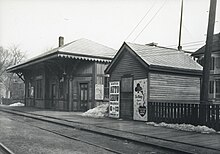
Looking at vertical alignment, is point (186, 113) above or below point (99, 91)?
below

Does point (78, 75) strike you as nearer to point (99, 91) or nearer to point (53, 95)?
point (99, 91)

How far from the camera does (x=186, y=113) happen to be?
13609 mm

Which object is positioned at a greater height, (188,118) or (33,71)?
(33,71)

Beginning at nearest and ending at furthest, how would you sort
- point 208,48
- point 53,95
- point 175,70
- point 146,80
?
point 208,48 < point 146,80 < point 175,70 < point 53,95

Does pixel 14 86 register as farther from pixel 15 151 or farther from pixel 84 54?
pixel 15 151

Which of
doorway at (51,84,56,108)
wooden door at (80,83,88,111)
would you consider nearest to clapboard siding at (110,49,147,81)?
wooden door at (80,83,88,111)

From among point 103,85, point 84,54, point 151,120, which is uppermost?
point 84,54

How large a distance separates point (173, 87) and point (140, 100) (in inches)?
90.5

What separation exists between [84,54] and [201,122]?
14.1 metres

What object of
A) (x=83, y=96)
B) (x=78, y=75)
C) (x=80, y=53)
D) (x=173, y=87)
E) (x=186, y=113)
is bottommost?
(x=186, y=113)

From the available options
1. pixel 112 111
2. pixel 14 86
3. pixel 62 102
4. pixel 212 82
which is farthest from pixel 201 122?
pixel 14 86

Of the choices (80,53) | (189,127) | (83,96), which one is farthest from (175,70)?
(83,96)

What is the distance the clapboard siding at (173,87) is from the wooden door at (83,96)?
10.1 metres

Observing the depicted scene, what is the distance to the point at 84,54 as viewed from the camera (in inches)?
974
